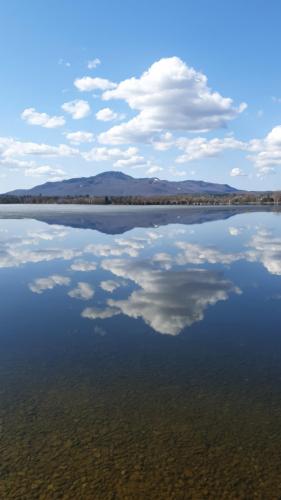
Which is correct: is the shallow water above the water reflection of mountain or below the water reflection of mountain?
below

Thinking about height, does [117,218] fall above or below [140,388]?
above

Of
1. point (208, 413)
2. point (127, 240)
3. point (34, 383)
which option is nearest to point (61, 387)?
point (34, 383)

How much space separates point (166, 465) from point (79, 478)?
4.36ft

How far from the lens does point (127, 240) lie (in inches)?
1447

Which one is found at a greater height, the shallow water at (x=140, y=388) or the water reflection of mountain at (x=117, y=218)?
the water reflection of mountain at (x=117, y=218)

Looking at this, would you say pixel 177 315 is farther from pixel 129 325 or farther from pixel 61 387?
pixel 61 387

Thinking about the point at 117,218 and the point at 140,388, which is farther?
the point at 117,218

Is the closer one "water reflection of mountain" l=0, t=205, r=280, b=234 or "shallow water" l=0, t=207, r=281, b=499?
"shallow water" l=0, t=207, r=281, b=499

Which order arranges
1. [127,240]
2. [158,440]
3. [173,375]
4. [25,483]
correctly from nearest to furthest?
[25,483] → [158,440] → [173,375] → [127,240]

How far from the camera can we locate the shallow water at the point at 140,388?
6.27 meters

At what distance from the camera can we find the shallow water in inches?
247

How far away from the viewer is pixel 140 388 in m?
9.03

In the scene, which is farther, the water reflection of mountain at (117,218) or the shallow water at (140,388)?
the water reflection of mountain at (117,218)

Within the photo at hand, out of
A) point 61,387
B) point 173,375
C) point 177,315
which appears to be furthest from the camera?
point 177,315
